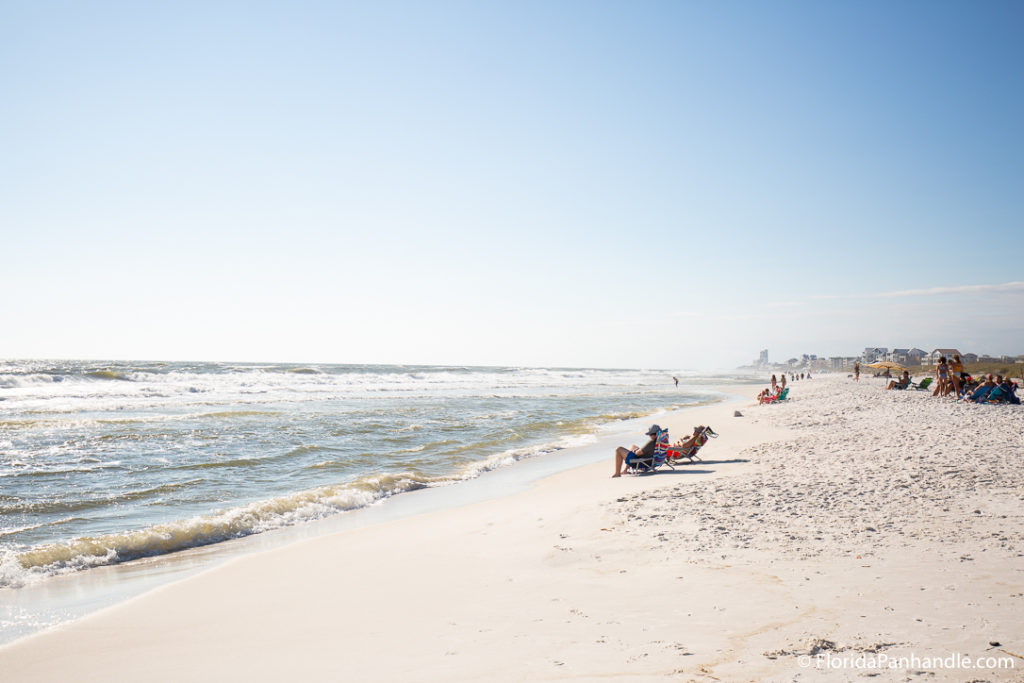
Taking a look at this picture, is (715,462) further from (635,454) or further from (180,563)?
(180,563)

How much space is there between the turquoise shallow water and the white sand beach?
2.17 metres

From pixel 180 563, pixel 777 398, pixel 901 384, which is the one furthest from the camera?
pixel 901 384

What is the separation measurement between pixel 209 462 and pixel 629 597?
41.6ft

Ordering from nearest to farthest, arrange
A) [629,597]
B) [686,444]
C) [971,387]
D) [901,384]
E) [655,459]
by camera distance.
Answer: [629,597], [655,459], [686,444], [971,387], [901,384]

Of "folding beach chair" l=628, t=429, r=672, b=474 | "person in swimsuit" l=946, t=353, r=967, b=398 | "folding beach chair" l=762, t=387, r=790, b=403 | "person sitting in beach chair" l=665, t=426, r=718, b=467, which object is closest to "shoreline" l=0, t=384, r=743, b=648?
"folding beach chair" l=628, t=429, r=672, b=474

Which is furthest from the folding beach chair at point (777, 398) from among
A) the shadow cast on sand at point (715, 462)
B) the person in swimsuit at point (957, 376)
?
the shadow cast on sand at point (715, 462)

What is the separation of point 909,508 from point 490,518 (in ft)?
18.8

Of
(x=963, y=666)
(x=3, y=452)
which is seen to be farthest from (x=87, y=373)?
(x=963, y=666)

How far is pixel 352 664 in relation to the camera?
426 cm

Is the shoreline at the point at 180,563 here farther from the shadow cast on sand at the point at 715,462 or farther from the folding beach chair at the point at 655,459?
the shadow cast on sand at the point at 715,462

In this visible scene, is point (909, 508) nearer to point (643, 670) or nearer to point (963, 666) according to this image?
point (963, 666)

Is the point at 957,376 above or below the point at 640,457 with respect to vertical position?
above

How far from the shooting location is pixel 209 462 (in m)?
14.2

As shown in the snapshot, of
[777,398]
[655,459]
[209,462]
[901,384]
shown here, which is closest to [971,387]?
[777,398]
